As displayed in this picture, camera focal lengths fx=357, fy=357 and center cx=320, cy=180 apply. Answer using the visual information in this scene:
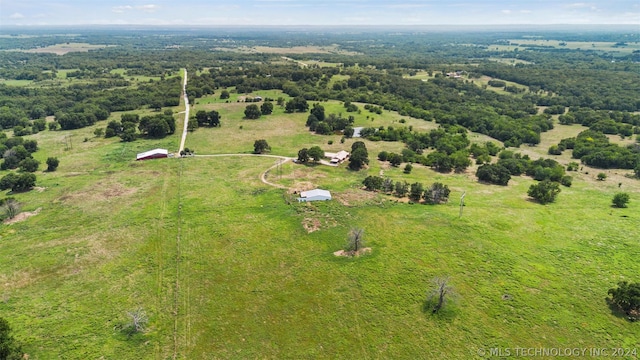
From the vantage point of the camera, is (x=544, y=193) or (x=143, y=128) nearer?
(x=544, y=193)

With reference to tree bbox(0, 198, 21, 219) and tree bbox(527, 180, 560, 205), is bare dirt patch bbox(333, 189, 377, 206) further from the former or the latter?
tree bbox(0, 198, 21, 219)

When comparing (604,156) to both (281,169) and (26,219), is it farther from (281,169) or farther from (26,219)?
(26,219)

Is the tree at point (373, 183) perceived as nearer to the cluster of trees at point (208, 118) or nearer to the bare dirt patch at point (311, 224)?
the bare dirt patch at point (311, 224)

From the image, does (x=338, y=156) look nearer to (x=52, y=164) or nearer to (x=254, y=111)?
(x=254, y=111)

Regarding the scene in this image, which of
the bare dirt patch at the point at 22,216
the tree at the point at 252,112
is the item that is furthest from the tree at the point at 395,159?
the bare dirt patch at the point at 22,216

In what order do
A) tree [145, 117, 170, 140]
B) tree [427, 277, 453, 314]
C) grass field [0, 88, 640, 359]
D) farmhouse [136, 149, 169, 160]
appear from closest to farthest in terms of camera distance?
grass field [0, 88, 640, 359] < tree [427, 277, 453, 314] < farmhouse [136, 149, 169, 160] < tree [145, 117, 170, 140]

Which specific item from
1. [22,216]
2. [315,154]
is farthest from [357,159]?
[22,216]

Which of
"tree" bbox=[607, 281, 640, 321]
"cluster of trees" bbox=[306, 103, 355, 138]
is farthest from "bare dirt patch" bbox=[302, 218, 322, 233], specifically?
"cluster of trees" bbox=[306, 103, 355, 138]
